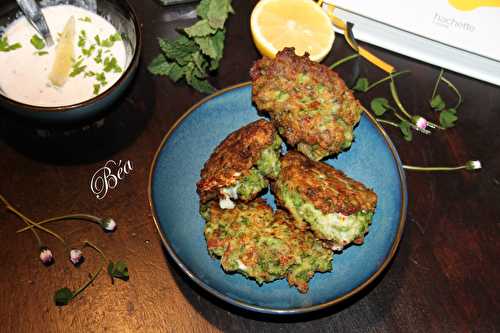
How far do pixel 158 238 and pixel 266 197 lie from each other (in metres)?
0.53

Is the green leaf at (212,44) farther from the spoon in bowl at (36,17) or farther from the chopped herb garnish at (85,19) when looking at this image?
the spoon in bowl at (36,17)

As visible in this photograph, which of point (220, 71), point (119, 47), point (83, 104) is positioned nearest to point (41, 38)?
point (119, 47)

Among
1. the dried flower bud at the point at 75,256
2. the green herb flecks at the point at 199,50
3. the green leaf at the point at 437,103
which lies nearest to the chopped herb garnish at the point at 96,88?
the green herb flecks at the point at 199,50

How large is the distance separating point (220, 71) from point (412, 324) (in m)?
1.61

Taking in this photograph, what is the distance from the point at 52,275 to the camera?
224 cm

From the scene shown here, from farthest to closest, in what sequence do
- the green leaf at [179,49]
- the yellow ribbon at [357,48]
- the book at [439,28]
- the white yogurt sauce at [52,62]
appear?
the yellow ribbon at [357,48]
the book at [439,28]
the green leaf at [179,49]
the white yogurt sauce at [52,62]

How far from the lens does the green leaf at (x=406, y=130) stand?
8.75ft

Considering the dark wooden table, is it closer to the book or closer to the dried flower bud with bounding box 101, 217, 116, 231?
the dried flower bud with bounding box 101, 217, 116, 231

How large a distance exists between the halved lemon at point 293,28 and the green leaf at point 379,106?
1.20 feet

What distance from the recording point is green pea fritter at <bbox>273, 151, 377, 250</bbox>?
2051 millimetres

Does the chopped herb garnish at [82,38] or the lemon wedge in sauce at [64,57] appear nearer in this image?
the lemon wedge in sauce at [64,57]

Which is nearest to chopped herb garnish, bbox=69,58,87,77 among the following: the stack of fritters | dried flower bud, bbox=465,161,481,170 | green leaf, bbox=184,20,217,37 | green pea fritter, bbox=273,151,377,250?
green leaf, bbox=184,20,217,37

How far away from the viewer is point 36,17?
2553mm

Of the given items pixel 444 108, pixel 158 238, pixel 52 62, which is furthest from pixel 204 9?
pixel 444 108
